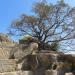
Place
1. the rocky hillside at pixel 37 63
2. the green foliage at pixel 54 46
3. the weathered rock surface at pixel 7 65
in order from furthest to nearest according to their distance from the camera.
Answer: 1. the green foliage at pixel 54 46
2. the rocky hillside at pixel 37 63
3. the weathered rock surface at pixel 7 65

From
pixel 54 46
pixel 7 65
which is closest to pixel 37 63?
pixel 7 65

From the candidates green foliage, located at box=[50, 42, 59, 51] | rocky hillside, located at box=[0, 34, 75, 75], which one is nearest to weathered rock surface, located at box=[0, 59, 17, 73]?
rocky hillside, located at box=[0, 34, 75, 75]

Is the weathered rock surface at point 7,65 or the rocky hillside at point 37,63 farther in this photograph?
the rocky hillside at point 37,63

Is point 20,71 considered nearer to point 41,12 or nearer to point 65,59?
point 65,59

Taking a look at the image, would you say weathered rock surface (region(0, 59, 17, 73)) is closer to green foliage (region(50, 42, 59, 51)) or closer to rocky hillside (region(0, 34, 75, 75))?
rocky hillside (region(0, 34, 75, 75))

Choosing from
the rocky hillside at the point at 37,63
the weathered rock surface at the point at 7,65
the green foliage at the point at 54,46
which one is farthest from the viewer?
the green foliage at the point at 54,46

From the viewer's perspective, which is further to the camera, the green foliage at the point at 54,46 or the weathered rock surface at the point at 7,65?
the green foliage at the point at 54,46

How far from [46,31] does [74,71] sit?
702cm

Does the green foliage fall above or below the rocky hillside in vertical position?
above

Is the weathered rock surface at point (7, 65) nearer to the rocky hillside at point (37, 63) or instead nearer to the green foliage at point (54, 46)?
the rocky hillside at point (37, 63)

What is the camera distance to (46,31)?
15.4m

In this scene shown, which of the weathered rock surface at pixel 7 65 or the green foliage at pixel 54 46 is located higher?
the green foliage at pixel 54 46

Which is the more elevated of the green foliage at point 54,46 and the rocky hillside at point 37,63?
the green foliage at point 54,46

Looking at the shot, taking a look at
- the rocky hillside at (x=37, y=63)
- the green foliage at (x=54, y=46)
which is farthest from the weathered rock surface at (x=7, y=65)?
the green foliage at (x=54, y=46)
